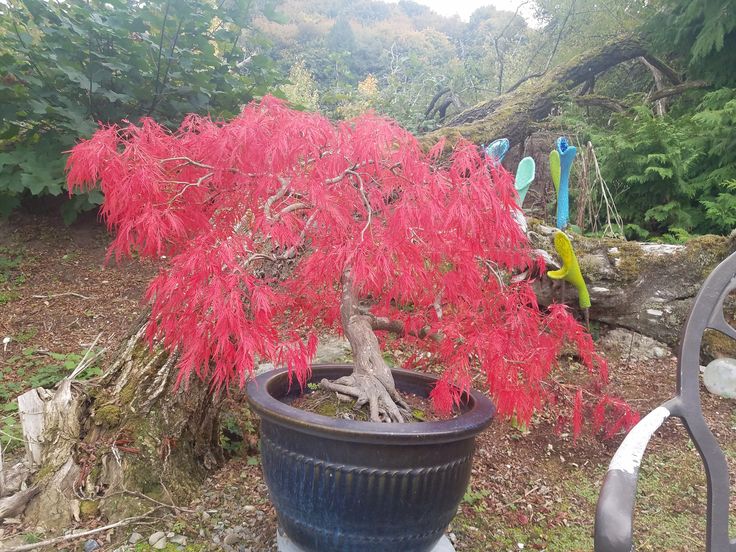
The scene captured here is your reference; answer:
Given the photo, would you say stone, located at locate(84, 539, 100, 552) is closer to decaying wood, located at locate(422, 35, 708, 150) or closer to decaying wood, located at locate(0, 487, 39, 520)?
decaying wood, located at locate(0, 487, 39, 520)

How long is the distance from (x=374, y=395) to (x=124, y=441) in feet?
2.86

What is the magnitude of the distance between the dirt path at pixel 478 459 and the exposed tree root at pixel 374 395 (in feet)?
1.69

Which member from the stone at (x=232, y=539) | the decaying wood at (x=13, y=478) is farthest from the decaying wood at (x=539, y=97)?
the decaying wood at (x=13, y=478)

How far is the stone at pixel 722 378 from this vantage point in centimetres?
268

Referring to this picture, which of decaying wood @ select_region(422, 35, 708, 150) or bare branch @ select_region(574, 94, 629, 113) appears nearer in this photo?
decaying wood @ select_region(422, 35, 708, 150)

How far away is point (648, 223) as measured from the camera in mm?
4086

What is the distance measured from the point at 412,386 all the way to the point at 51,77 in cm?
305

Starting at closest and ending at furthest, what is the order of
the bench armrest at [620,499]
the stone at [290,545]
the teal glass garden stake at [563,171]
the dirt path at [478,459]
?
the bench armrest at [620,499] < the stone at [290,545] < the dirt path at [478,459] < the teal glass garden stake at [563,171]

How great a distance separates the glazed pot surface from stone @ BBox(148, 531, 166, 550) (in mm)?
436

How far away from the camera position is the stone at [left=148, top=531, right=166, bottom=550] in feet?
4.85

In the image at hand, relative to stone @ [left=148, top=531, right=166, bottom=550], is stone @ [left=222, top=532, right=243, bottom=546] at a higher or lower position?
lower

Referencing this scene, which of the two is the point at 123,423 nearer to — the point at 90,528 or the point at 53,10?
the point at 90,528

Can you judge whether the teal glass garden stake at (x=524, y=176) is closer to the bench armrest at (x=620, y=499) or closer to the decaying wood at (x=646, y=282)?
the decaying wood at (x=646, y=282)

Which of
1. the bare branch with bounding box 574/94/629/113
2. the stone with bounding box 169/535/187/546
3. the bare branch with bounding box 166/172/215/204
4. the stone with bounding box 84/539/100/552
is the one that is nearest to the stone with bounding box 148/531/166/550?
the stone with bounding box 169/535/187/546
